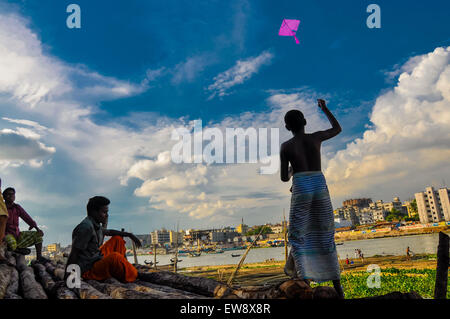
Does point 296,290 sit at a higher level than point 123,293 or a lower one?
higher

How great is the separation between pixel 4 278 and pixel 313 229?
4466 millimetres

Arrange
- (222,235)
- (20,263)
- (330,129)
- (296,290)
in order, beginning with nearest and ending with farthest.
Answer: (296,290), (330,129), (20,263), (222,235)

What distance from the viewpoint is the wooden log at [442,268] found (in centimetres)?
400

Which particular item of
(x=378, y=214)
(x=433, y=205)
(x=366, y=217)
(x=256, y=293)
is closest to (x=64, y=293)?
(x=256, y=293)

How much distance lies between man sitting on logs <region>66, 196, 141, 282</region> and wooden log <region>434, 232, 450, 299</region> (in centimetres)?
418

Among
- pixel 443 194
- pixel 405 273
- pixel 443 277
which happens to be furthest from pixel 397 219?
pixel 443 277

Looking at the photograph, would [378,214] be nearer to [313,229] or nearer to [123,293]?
[313,229]

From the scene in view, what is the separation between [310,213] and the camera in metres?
3.24

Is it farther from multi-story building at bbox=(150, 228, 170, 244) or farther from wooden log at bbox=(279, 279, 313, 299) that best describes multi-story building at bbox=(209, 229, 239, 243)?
wooden log at bbox=(279, 279, 313, 299)

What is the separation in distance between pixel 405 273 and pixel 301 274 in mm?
18574
